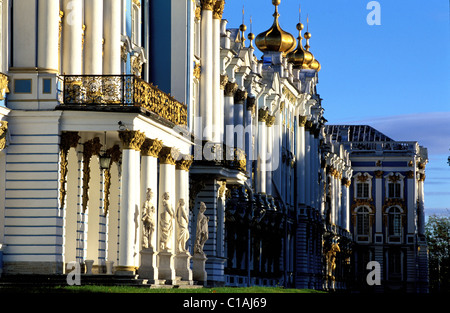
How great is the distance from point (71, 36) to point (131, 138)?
3.44m

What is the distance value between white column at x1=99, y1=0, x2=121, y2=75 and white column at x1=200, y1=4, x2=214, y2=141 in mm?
12336

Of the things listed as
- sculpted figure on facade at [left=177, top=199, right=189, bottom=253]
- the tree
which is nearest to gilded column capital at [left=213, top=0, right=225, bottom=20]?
sculpted figure on facade at [left=177, top=199, right=189, bottom=253]

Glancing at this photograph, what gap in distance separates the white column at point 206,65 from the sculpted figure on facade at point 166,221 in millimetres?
12031

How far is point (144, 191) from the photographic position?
37.6 meters

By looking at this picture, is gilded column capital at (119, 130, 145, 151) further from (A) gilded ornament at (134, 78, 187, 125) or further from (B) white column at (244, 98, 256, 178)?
(B) white column at (244, 98, 256, 178)

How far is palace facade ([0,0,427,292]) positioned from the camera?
34.1 metres

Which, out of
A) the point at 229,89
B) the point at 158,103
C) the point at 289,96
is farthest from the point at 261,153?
the point at 158,103

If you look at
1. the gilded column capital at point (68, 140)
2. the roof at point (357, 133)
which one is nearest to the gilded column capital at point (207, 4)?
the gilded column capital at point (68, 140)

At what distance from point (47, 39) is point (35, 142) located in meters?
2.91

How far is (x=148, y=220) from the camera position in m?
36.9

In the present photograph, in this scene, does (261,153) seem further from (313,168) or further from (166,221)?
(166,221)

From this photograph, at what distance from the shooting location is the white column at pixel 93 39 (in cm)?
3716
